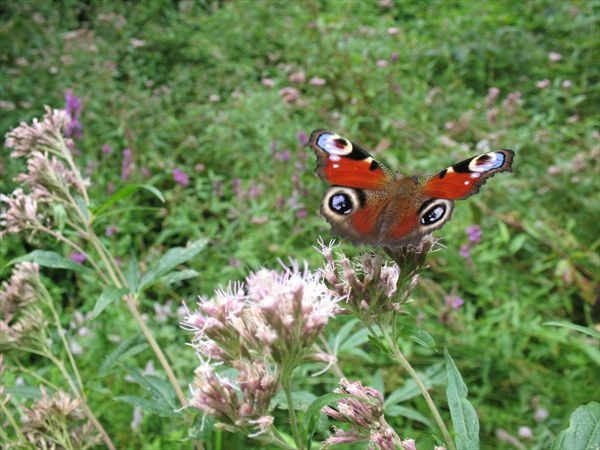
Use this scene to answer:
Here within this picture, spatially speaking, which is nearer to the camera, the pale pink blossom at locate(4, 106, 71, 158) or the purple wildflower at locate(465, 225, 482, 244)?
the pale pink blossom at locate(4, 106, 71, 158)

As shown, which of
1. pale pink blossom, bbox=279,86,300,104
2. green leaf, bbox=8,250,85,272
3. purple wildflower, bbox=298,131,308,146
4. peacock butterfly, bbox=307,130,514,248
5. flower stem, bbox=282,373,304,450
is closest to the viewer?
flower stem, bbox=282,373,304,450

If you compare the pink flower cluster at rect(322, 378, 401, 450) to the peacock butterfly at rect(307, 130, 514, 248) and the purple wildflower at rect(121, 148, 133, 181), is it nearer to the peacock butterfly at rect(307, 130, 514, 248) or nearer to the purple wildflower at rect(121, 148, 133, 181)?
the peacock butterfly at rect(307, 130, 514, 248)

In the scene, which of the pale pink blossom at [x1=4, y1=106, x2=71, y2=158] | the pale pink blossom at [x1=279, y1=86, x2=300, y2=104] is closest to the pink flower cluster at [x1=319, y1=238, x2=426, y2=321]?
the pale pink blossom at [x1=4, y1=106, x2=71, y2=158]

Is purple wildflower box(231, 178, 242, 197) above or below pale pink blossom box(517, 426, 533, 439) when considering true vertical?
above

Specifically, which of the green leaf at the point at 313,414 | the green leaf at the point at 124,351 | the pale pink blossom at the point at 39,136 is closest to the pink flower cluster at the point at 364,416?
the green leaf at the point at 313,414

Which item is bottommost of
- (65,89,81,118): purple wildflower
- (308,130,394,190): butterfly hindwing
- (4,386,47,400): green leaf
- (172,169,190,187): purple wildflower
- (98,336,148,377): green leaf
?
(172,169,190,187): purple wildflower

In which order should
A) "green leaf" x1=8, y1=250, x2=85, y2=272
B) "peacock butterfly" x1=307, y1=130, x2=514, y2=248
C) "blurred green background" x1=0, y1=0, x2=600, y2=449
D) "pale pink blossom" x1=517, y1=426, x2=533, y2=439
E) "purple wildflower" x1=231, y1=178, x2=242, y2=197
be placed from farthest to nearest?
"purple wildflower" x1=231, y1=178, x2=242, y2=197 < "blurred green background" x1=0, y1=0, x2=600, y2=449 < "pale pink blossom" x1=517, y1=426, x2=533, y2=439 < "green leaf" x1=8, y1=250, x2=85, y2=272 < "peacock butterfly" x1=307, y1=130, x2=514, y2=248

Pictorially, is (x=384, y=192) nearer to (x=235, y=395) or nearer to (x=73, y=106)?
(x=235, y=395)

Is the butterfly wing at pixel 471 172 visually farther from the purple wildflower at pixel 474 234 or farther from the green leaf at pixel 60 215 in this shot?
the purple wildflower at pixel 474 234

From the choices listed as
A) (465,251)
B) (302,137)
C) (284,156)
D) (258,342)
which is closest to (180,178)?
(284,156)
